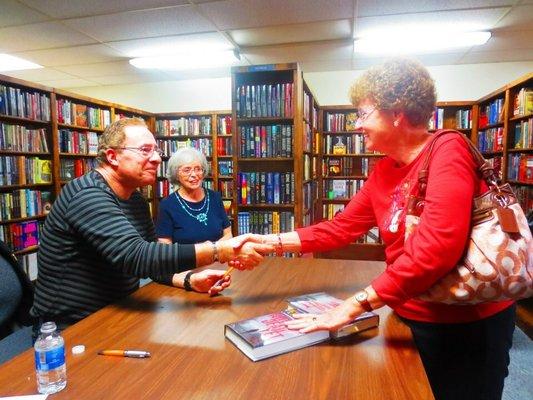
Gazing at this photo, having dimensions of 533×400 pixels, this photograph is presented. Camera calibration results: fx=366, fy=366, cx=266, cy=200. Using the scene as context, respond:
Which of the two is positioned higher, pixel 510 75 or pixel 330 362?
pixel 510 75

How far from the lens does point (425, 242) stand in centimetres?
89

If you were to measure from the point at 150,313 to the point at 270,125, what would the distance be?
7.11ft

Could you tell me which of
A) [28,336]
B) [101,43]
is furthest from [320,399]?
[101,43]

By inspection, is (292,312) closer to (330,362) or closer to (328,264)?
(330,362)

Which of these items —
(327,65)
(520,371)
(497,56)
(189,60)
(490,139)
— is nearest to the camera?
(520,371)

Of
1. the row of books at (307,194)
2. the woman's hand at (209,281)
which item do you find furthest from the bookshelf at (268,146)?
the woman's hand at (209,281)

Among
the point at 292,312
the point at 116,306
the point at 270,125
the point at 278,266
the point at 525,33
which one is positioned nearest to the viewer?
the point at 292,312

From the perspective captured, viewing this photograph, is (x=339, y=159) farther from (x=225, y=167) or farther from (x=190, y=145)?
(x=190, y=145)

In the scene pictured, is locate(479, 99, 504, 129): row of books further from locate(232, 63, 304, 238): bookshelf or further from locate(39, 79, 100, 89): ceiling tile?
locate(39, 79, 100, 89): ceiling tile

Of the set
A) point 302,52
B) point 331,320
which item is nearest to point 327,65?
point 302,52

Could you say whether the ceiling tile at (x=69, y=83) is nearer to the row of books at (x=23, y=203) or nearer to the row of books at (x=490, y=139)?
the row of books at (x=23, y=203)

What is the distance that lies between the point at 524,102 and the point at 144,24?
3.73 meters

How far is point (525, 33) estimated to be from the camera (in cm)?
377

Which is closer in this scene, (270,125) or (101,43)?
(270,125)
